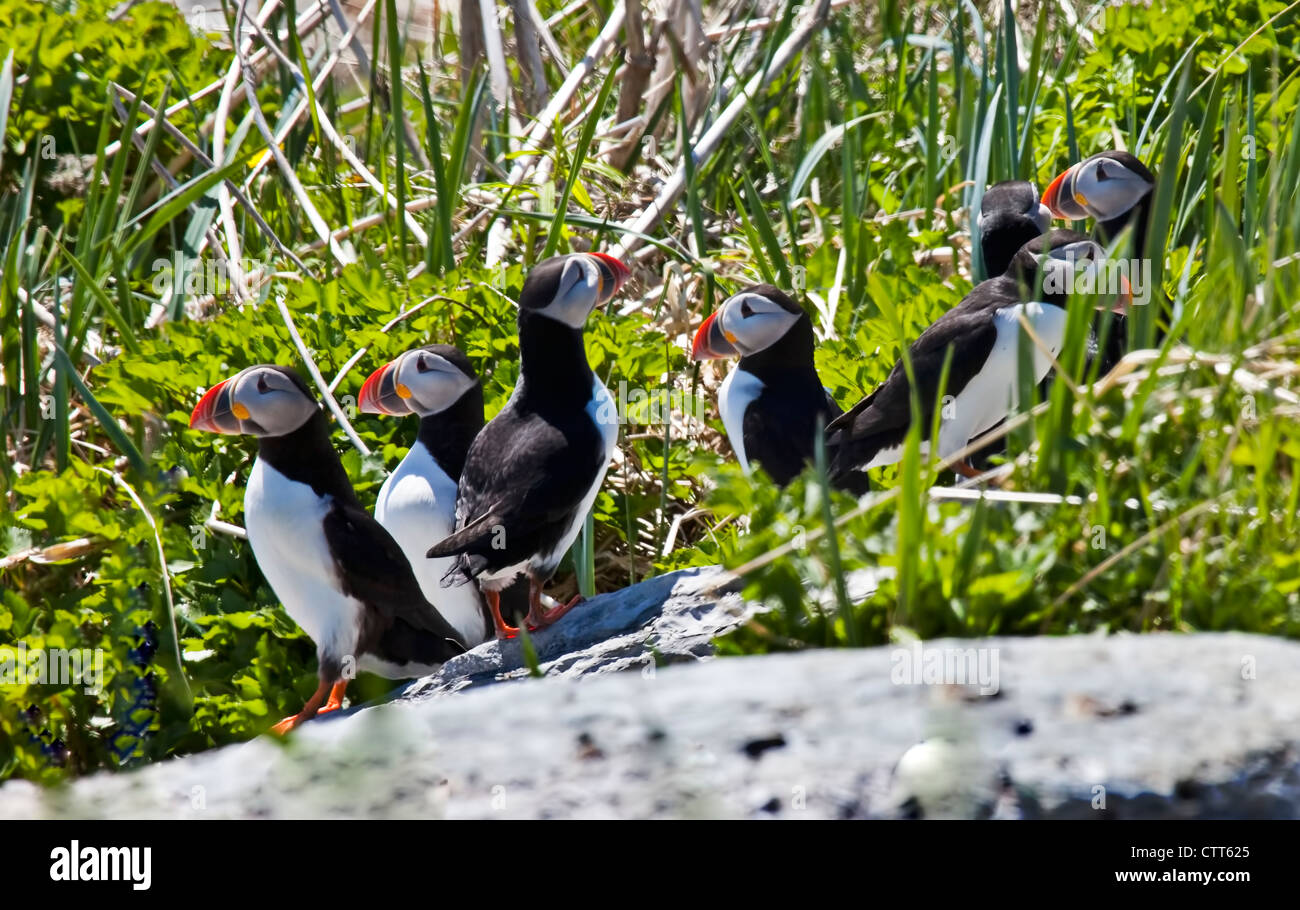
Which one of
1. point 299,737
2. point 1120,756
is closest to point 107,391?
point 299,737

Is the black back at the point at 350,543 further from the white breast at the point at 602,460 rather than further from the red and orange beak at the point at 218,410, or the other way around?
the white breast at the point at 602,460

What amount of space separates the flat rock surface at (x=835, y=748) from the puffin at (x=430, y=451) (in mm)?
1346

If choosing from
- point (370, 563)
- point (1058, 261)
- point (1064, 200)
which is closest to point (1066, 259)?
point (1058, 261)

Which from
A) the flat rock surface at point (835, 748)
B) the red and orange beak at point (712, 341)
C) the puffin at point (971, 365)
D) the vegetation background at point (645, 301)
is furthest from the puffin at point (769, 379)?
the flat rock surface at point (835, 748)

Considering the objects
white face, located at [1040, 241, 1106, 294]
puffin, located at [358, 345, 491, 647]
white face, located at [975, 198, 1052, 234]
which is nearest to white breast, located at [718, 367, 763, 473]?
puffin, located at [358, 345, 491, 647]

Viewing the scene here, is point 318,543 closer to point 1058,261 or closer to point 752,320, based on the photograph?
point 752,320

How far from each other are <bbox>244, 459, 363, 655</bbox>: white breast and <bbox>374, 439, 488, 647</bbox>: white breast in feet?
0.80

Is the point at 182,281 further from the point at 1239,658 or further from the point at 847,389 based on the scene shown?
the point at 1239,658

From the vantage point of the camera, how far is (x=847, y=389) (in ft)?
13.5

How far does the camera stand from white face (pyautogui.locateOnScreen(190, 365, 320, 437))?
3.19 meters

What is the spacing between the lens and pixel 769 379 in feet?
11.8

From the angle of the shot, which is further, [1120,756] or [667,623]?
[667,623]

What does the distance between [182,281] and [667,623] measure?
94.2 inches

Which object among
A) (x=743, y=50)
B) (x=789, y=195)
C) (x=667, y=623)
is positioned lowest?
(x=667, y=623)
